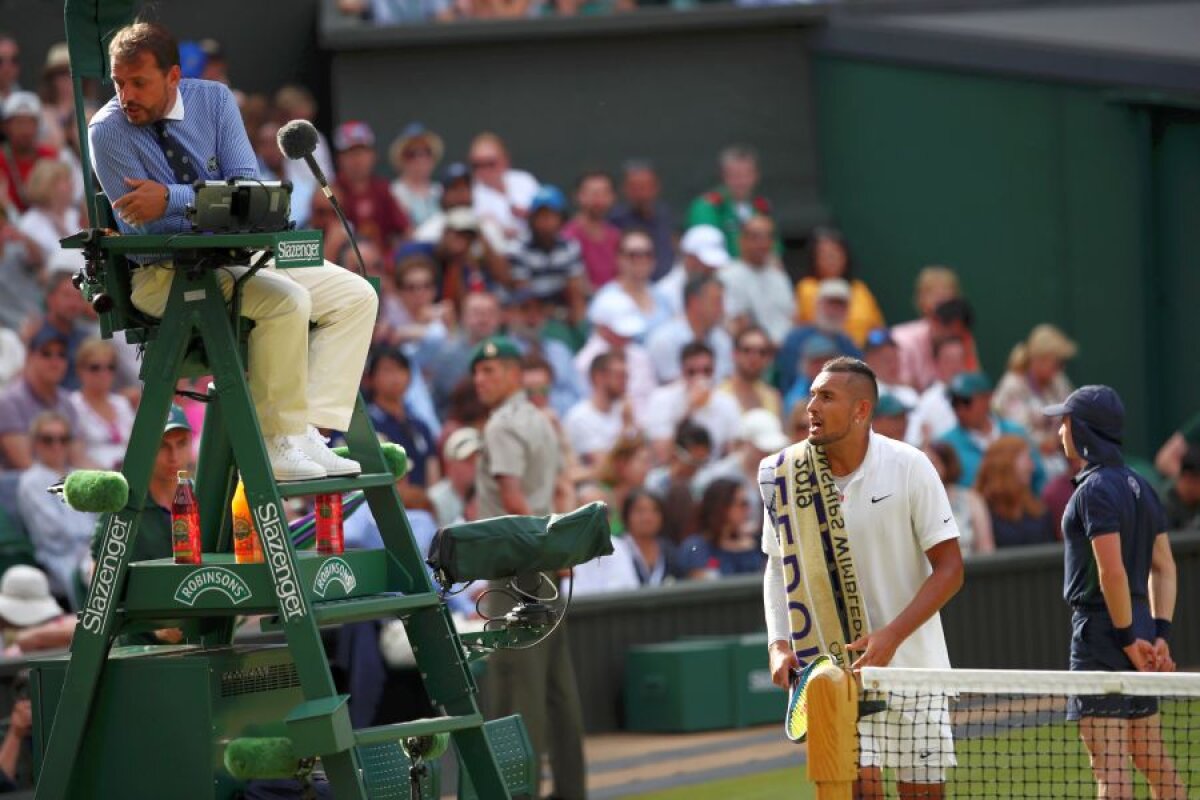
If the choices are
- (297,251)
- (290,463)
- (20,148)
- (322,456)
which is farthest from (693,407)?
(297,251)

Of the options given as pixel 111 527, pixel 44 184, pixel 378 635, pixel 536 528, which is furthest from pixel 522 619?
pixel 44 184

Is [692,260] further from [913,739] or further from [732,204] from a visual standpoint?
[913,739]

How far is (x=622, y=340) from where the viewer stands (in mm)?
15617

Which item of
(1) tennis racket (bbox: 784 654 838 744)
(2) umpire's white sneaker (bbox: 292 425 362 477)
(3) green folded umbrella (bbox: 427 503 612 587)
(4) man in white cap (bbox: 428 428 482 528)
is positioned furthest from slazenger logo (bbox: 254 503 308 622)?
(4) man in white cap (bbox: 428 428 482 528)

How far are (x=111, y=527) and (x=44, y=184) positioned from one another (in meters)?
7.68

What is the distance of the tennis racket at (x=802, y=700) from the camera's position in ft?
21.8

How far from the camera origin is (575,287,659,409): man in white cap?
1539cm

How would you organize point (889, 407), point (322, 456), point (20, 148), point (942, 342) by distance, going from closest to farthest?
point (322, 456), point (889, 407), point (20, 148), point (942, 342)

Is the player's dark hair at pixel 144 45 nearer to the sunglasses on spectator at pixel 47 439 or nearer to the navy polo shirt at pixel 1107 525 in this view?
the navy polo shirt at pixel 1107 525

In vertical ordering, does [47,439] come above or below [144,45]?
below

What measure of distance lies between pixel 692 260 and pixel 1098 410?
845 cm

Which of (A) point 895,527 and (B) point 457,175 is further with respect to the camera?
(B) point 457,175

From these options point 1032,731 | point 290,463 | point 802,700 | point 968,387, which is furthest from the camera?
point 968,387

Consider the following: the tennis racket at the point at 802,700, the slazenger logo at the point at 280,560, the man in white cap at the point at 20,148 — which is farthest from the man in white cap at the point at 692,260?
the slazenger logo at the point at 280,560
